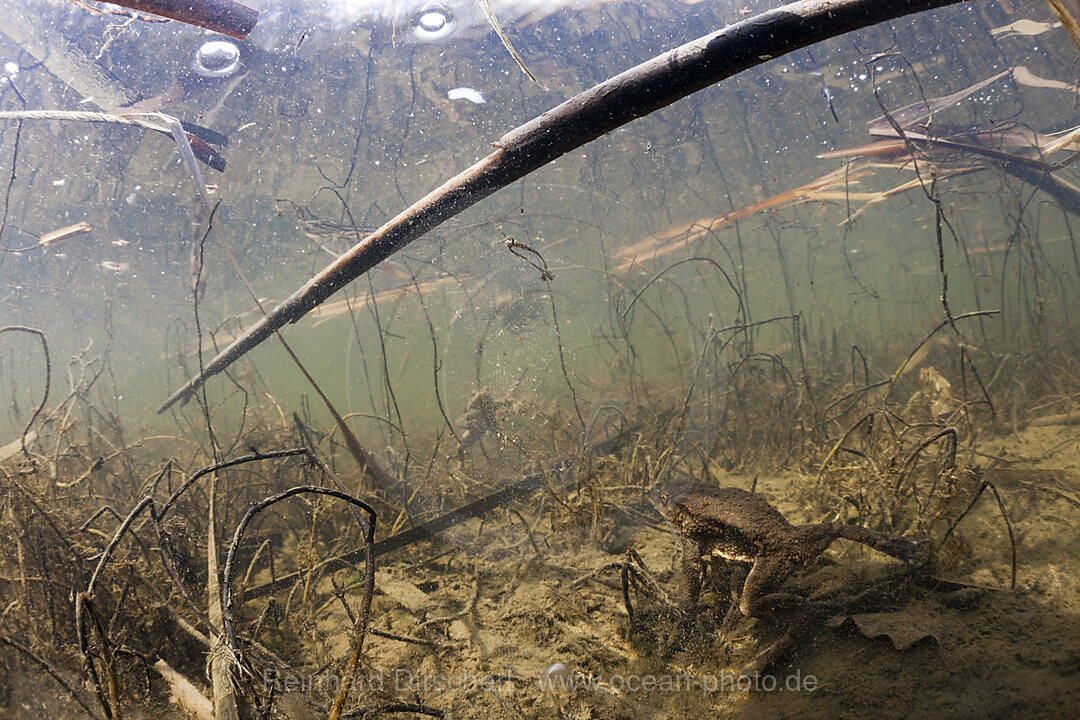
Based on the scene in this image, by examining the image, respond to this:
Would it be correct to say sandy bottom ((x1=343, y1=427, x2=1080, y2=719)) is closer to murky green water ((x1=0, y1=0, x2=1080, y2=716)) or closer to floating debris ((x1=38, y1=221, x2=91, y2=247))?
murky green water ((x1=0, y1=0, x2=1080, y2=716))

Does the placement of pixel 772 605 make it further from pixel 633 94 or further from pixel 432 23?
pixel 432 23

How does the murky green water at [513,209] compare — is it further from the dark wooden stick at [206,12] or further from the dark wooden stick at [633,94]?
the dark wooden stick at [206,12]

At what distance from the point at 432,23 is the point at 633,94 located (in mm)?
8975

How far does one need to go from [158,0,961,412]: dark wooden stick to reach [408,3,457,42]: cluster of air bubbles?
8249mm

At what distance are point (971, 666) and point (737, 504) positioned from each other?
2.70 ft

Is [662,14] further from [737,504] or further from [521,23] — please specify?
[737,504]

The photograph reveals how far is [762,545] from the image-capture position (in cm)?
169

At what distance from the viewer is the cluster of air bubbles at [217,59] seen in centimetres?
745

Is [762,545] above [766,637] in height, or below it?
above

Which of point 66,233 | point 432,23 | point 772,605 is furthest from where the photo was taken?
point 66,233

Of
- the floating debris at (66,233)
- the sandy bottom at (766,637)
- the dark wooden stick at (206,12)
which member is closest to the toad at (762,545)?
the sandy bottom at (766,637)

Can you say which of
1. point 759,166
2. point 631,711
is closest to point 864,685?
point 631,711

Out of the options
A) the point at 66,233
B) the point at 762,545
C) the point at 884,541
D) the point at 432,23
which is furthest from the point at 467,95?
the point at 66,233

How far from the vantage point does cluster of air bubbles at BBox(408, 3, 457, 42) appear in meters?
7.92
